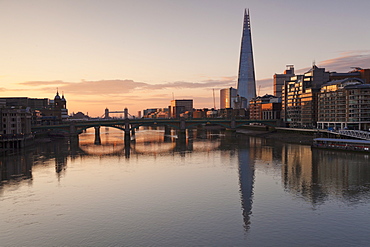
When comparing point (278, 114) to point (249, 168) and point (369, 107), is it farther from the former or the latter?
point (249, 168)

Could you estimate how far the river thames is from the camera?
2938 cm

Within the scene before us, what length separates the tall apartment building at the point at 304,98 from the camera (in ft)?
441

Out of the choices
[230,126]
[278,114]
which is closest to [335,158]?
[230,126]

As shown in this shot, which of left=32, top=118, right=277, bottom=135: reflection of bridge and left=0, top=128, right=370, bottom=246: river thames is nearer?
left=0, top=128, right=370, bottom=246: river thames

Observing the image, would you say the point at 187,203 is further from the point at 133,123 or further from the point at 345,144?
the point at 133,123

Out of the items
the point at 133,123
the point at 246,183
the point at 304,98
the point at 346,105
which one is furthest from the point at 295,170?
the point at 133,123

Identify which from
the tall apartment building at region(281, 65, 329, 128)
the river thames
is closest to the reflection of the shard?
the river thames

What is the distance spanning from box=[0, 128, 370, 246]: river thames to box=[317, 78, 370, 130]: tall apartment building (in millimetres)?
46693

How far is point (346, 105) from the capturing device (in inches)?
4486

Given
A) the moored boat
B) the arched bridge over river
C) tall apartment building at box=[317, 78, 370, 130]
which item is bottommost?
the moored boat

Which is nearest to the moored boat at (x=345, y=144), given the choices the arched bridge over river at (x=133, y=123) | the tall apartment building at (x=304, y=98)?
the tall apartment building at (x=304, y=98)

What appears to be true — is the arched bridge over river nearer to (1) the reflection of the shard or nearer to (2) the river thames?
(2) the river thames

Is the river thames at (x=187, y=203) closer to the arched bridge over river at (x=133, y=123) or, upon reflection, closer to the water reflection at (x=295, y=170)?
the water reflection at (x=295, y=170)

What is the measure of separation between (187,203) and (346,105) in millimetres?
95607
